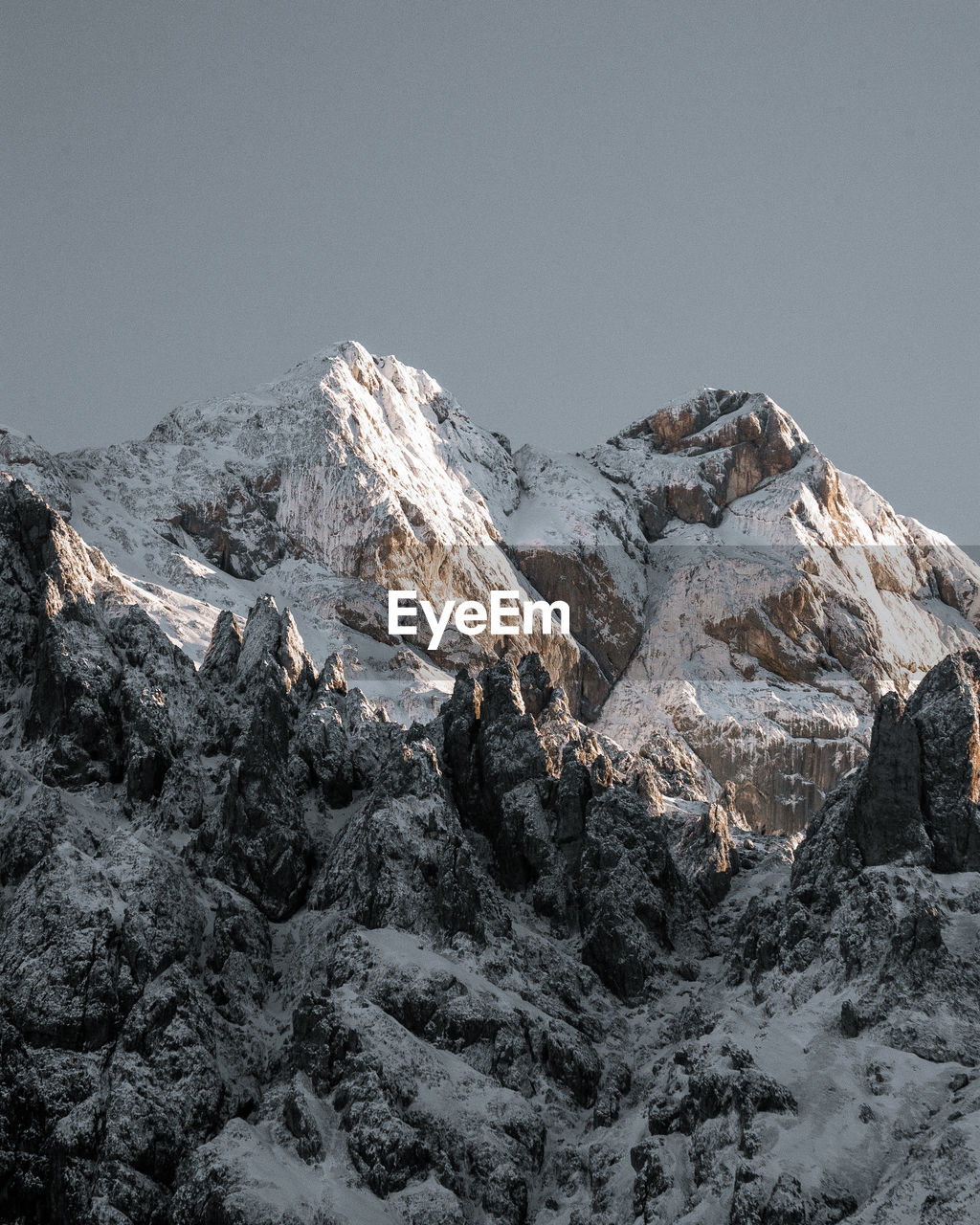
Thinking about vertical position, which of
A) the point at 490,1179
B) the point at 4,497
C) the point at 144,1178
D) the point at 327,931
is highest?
the point at 4,497

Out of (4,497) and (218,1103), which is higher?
(4,497)

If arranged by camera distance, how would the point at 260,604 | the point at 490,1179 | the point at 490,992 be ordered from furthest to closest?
the point at 260,604, the point at 490,992, the point at 490,1179

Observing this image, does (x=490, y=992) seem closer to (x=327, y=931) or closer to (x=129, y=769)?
(x=327, y=931)

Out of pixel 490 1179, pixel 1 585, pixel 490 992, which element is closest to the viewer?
pixel 490 1179

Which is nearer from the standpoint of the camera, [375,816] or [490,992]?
[490,992]

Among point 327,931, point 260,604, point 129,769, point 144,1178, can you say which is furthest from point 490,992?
point 260,604

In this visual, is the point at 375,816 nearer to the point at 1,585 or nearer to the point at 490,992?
the point at 490,992

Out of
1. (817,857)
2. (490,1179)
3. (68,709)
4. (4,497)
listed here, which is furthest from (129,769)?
(817,857)
